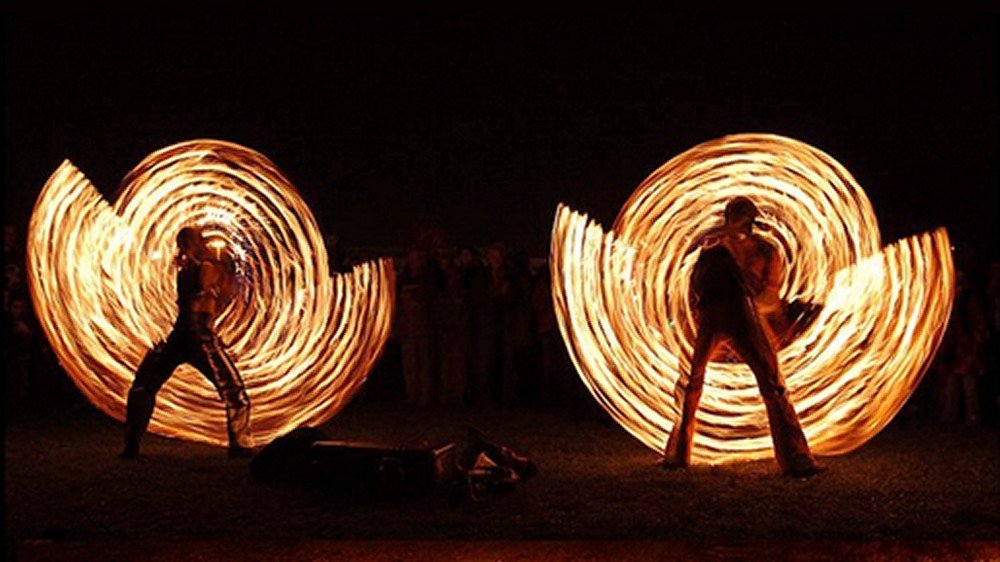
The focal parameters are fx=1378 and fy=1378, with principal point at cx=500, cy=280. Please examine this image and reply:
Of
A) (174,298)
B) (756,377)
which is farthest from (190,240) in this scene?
(756,377)

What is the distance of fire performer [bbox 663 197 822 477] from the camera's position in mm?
9578

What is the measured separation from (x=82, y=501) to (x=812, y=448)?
5.23 metres

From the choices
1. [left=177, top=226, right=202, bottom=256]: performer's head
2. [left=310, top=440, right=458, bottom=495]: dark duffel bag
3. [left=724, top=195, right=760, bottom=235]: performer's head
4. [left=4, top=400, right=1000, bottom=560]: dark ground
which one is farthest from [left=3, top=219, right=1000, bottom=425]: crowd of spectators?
[left=310, top=440, right=458, bottom=495]: dark duffel bag

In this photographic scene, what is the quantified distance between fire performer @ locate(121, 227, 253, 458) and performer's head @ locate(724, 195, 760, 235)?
154 inches

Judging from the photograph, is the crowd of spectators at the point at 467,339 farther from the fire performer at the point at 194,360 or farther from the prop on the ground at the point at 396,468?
the prop on the ground at the point at 396,468

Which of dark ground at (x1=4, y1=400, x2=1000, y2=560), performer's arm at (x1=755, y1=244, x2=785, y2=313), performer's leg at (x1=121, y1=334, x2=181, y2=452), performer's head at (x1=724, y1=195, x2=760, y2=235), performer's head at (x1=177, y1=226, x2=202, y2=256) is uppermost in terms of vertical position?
performer's head at (x1=724, y1=195, x2=760, y2=235)

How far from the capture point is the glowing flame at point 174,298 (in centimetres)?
1124

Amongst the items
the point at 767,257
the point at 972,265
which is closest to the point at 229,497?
the point at 767,257

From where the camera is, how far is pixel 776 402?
9594mm

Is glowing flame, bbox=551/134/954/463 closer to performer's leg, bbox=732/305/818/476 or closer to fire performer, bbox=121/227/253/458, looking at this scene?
performer's leg, bbox=732/305/818/476

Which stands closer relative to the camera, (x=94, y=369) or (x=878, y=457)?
(x=878, y=457)

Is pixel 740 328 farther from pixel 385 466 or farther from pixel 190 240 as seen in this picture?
pixel 190 240

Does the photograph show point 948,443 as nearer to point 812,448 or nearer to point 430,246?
point 812,448

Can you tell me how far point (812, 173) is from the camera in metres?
10.5
